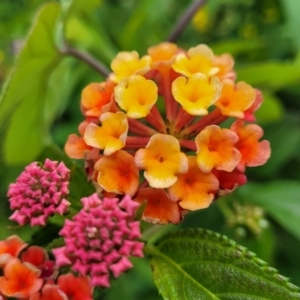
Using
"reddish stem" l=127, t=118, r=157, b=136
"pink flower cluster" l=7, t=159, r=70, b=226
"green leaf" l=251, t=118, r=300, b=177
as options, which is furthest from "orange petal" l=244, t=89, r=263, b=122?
"green leaf" l=251, t=118, r=300, b=177

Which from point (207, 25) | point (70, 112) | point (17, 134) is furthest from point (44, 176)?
point (207, 25)

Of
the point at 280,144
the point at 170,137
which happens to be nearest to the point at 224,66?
the point at 170,137

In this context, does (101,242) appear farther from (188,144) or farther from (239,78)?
(239,78)

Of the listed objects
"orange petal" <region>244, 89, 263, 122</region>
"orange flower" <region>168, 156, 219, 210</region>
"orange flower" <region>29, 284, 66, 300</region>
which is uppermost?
"orange petal" <region>244, 89, 263, 122</region>

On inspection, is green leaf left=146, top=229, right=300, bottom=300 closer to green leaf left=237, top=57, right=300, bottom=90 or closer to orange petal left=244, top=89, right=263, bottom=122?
orange petal left=244, top=89, right=263, bottom=122

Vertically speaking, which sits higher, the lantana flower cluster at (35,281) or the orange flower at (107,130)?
the orange flower at (107,130)

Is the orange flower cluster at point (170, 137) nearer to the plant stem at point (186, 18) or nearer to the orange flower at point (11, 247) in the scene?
the orange flower at point (11, 247)

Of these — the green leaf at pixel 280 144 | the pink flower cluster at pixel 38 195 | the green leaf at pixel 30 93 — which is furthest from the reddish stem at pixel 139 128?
the green leaf at pixel 280 144

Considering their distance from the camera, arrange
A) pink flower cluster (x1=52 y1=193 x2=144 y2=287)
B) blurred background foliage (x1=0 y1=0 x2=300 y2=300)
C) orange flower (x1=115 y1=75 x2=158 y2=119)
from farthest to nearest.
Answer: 1. blurred background foliage (x1=0 y1=0 x2=300 y2=300)
2. orange flower (x1=115 y1=75 x2=158 y2=119)
3. pink flower cluster (x1=52 y1=193 x2=144 y2=287)
